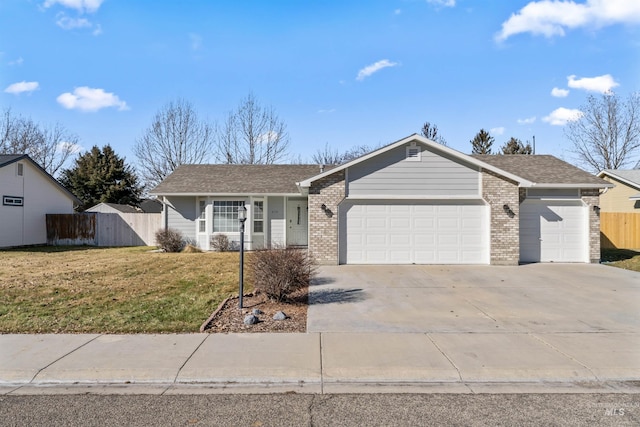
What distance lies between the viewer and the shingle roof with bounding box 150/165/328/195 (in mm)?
17203

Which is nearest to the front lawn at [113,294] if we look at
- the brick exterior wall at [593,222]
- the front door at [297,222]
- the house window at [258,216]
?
the house window at [258,216]

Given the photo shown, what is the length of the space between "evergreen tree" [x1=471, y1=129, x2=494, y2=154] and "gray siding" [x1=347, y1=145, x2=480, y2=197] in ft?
102

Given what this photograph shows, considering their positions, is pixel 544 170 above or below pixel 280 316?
above

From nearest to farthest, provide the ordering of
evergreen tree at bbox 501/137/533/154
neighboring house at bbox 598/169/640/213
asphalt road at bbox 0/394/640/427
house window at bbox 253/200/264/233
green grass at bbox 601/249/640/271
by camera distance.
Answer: asphalt road at bbox 0/394/640/427 < green grass at bbox 601/249/640/271 < house window at bbox 253/200/264/233 < neighboring house at bbox 598/169/640/213 < evergreen tree at bbox 501/137/533/154

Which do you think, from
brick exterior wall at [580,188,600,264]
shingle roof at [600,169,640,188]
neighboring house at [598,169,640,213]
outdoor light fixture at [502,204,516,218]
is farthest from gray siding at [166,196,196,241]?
shingle roof at [600,169,640,188]

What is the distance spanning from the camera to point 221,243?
16688 mm

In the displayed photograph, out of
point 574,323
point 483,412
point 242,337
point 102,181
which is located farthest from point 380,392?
point 102,181

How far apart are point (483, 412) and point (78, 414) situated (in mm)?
3860

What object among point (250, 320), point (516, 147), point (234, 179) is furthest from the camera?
point (516, 147)

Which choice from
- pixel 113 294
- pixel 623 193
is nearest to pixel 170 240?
pixel 113 294

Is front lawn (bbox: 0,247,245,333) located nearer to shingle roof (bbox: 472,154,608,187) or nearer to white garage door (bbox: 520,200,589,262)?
white garage door (bbox: 520,200,589,262)

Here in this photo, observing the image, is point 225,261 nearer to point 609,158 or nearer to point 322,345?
point 322,345

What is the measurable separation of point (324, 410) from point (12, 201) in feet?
75.0

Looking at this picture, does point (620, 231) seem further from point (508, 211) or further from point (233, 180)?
point (233, 180)
